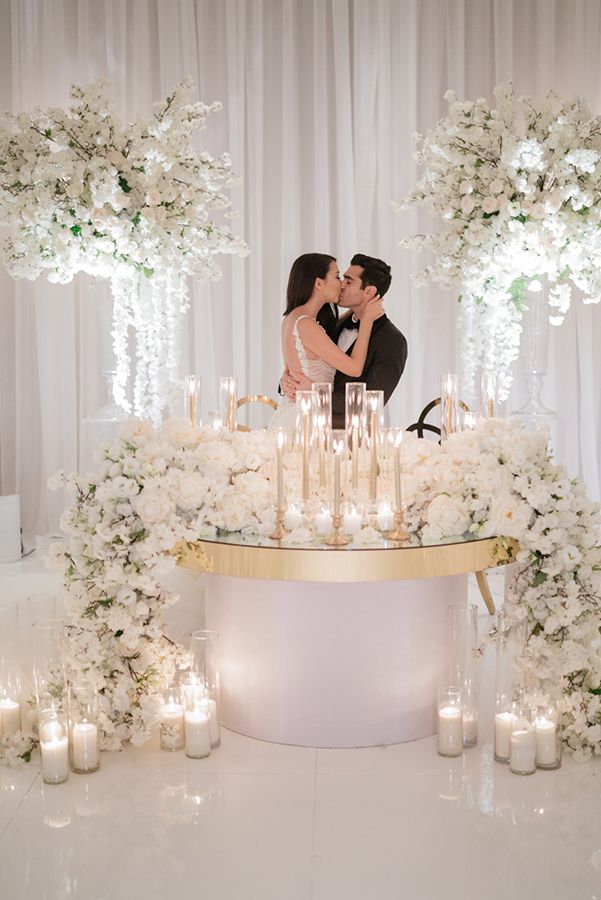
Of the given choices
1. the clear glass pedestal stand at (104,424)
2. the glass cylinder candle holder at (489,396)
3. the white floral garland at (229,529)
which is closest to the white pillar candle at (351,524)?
the white floral garland at (229,529)

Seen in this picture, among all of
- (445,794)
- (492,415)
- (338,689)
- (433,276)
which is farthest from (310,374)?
(445,794)

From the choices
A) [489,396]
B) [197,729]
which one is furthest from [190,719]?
[489,396]

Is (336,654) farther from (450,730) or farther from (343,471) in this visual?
(343,471)

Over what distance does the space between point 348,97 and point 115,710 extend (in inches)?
200

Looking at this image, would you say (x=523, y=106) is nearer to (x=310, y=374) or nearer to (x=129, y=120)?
(x=310, y=374)

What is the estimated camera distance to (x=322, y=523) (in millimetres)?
A: 3309

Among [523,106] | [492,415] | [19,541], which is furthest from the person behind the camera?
[19,541]

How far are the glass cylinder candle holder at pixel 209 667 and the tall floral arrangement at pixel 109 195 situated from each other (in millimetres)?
2470

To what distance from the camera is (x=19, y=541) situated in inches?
255

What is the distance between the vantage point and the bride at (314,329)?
16.8 feet

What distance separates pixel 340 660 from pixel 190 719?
1.81 ft

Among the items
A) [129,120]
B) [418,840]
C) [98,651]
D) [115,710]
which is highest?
[129,120]

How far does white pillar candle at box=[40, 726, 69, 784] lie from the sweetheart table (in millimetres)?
671

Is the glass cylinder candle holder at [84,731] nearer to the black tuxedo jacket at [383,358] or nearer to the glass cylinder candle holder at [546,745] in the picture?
the glass cylinder candle holder at [546,745]
